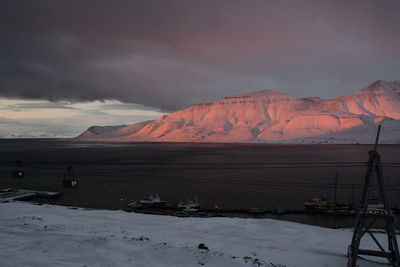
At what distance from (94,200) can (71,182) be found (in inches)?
695

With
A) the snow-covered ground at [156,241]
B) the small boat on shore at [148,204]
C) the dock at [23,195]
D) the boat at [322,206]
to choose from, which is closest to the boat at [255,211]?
the boat at [322,206]

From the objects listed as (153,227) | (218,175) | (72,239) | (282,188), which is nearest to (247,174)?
(218,175)

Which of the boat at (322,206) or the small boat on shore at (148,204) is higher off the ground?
the boat at (322,206)

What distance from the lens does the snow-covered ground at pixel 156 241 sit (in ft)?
43.3

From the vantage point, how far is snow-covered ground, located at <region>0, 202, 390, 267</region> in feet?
43.3

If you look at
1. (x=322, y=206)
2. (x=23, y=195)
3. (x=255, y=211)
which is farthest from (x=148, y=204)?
(x=322, y=206)

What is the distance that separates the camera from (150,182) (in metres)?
58.5

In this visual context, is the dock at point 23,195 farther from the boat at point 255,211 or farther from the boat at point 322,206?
the boat at point 322,206

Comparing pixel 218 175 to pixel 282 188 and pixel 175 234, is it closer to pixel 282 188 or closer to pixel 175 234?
pixel 282 188

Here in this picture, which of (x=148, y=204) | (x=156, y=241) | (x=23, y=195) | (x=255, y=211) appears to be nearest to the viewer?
(x=156, y=241)

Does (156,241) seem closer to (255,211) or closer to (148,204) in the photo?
(255,211)

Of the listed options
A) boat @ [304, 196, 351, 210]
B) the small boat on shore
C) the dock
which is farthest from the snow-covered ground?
the dock

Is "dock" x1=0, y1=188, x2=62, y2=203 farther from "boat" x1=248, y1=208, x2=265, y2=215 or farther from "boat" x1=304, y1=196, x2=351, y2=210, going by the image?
"boat" x1=304, y1=196, x2=351, y2=210

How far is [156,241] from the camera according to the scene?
17.4 meters
